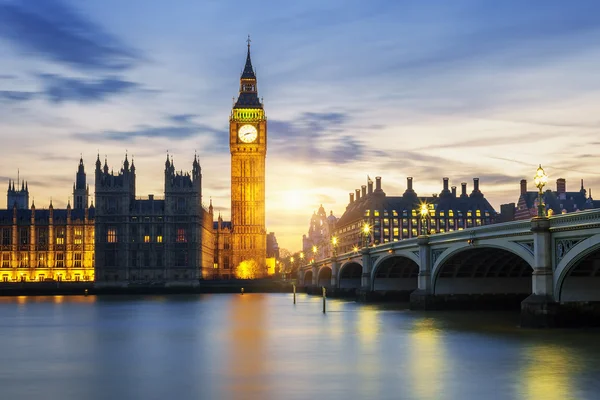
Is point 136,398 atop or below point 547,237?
below

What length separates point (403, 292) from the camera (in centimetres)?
10438

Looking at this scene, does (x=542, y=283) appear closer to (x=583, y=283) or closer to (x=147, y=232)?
(x=583, y=283)

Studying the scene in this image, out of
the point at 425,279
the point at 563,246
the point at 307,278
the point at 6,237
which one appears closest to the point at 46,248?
the point at 6,237

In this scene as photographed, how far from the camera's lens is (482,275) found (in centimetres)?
7819

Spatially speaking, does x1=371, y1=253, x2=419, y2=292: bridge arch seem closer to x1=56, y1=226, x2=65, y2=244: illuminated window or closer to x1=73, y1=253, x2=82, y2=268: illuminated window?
x1=73, y1=253, x2=82, y2=268: illuminated window

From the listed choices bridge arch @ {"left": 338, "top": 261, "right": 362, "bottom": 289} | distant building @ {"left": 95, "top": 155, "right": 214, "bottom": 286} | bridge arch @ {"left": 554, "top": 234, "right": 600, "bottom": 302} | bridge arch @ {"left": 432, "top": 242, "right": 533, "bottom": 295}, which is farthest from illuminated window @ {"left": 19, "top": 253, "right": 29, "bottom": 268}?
bridge arch @ {"left": 554, "top": 234, "right": 600, "bottom": 302}

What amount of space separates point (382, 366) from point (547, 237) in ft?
61.0

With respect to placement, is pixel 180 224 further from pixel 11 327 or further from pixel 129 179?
pixel 11 327

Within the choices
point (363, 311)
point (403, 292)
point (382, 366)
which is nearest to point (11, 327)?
point (363, 311)

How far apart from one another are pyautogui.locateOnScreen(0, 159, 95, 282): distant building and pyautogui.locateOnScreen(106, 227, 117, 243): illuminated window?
14.0m

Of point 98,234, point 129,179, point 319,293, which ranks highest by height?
point 129,179

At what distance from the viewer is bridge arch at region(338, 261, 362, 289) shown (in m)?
127

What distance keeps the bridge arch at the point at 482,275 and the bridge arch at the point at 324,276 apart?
212 feet

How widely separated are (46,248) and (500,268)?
137 m
